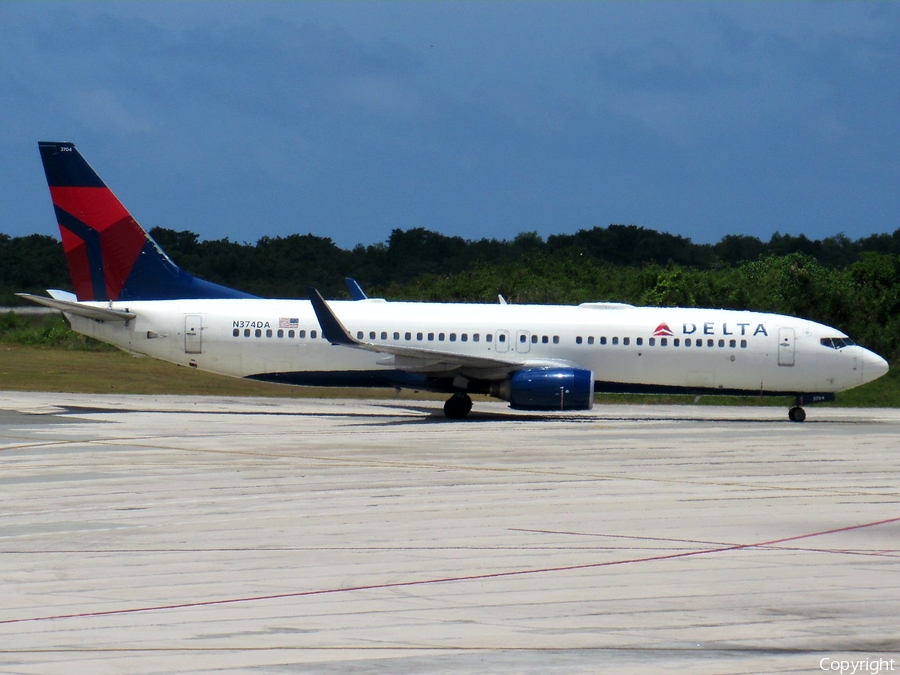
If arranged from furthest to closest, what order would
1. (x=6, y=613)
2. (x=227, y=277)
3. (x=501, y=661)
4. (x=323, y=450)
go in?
(x=227, y=277) → (x=323, y=450) → (x=6, y=613) → (x=501, y=661)

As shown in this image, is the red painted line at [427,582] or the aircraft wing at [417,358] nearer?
the red painted line at [427,582]

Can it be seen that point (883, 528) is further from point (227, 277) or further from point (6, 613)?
point (227, 277)

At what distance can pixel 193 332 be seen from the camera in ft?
94.0

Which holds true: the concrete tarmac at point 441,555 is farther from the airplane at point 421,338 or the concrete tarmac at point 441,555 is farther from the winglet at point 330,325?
the airplane at point 421,338

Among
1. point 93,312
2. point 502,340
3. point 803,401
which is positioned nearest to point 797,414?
point 803,401

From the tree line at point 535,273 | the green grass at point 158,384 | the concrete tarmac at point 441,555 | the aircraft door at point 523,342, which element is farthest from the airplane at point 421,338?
the tree line at point 535,273

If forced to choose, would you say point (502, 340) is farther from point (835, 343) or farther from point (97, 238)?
point (97, 238)

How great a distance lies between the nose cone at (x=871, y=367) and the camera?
94.4 feet

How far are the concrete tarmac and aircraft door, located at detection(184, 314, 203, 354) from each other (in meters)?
6.53

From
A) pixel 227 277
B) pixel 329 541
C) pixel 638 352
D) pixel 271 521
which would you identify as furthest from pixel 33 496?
pixel 227 277

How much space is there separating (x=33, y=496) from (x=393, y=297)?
38.0 m

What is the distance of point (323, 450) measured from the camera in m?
20.2

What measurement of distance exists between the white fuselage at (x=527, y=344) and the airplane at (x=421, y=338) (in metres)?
0.03

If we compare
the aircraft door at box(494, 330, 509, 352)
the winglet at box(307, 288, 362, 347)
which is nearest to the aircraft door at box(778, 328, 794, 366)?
the aircraft door at box(494, 330, 509, 352)
